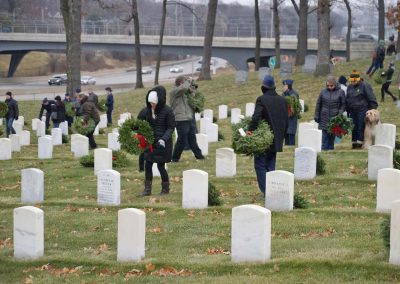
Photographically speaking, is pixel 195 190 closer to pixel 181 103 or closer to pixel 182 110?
pixel 182 110

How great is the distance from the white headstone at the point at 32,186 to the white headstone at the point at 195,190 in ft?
9.76

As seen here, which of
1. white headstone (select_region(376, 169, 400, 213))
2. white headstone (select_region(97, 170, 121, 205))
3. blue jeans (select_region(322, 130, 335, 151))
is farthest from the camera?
blue jeans (select_region(322, 130, 335, 151))

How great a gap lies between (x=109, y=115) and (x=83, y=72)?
7858 cm

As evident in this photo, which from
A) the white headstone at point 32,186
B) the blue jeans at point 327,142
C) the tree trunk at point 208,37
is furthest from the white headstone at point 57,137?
the tree trunk at point 208,37

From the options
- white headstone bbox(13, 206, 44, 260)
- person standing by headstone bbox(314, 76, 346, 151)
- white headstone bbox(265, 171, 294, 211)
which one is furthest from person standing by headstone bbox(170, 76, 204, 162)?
white headstone bbox(13, 206, 44, 260)

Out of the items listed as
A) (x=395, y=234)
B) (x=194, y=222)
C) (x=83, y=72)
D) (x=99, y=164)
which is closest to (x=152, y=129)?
(x=194, y=222)

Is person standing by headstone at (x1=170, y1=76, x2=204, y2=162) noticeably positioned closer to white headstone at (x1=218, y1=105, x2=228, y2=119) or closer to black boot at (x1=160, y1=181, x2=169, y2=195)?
black boot at (x1=160, y1=181, x2=169, y2=195)

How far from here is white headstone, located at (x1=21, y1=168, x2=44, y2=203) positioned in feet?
53.9

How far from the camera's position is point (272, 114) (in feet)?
48.2

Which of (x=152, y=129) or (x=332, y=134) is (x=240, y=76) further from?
(x=152, y=129)

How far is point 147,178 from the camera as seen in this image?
1614 cm

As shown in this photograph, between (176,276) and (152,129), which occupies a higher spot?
(152,129)

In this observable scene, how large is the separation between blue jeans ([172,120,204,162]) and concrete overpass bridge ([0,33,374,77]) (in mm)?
50780

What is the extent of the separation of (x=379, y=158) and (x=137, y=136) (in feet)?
13.9
